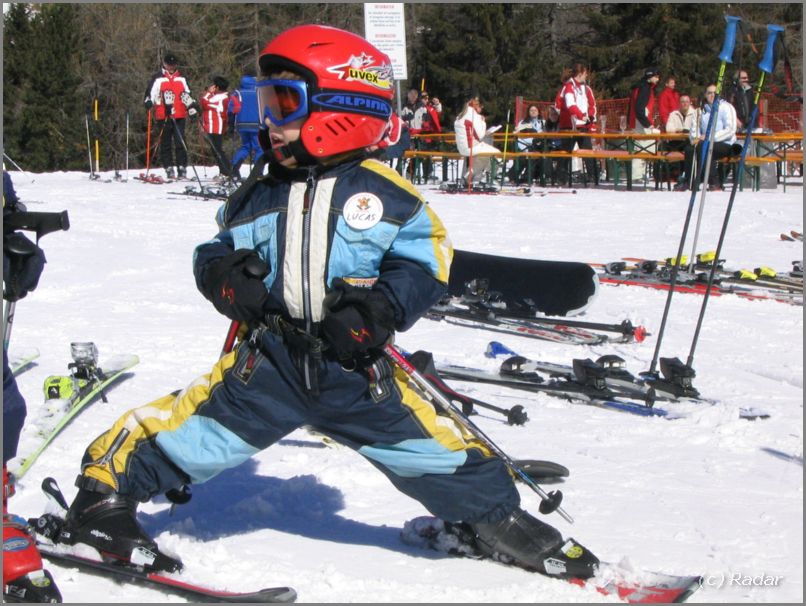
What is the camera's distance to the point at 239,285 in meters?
2.89

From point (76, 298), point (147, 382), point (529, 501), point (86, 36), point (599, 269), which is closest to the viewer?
point (529, 501)

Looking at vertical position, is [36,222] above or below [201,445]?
above

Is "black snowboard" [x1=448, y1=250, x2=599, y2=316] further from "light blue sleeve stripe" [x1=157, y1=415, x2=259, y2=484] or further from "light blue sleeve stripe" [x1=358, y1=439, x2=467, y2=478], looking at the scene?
"light blue sleeve stripe" [x1=157, y1=415, x2=259, y2=484]

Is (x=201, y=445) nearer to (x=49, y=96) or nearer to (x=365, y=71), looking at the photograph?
(x=365, y=71)

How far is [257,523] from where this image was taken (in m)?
3.50

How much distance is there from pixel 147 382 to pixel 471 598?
2777 millimetres

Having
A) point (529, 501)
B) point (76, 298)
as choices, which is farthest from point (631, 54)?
point (529, 501)

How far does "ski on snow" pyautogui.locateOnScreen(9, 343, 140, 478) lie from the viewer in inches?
159

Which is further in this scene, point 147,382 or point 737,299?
point 737,299

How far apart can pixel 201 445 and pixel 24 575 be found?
582 mm

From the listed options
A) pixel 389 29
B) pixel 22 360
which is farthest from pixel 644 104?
pixel 22 360

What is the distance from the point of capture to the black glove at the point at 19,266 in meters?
3.08

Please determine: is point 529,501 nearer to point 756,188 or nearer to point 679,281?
point 679,281

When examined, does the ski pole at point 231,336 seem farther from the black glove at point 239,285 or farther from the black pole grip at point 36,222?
the black pole grip at point 36,222
